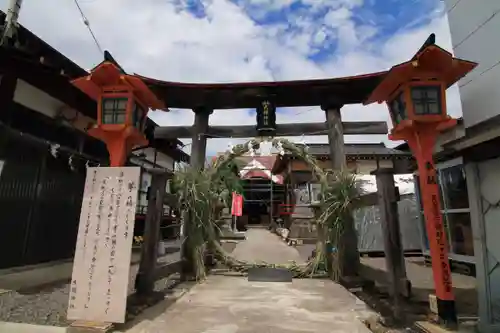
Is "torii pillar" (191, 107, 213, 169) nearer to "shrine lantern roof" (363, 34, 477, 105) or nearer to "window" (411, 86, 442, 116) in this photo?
"shrine lantern roof" (363, 34, 477, 105)

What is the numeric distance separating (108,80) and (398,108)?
148 inches

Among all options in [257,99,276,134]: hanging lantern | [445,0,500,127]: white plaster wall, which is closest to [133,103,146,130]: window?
[257,99,276,134]: hanging lantern

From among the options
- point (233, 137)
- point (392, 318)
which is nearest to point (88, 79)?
point (233, 137)

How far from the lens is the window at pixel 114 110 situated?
375 centimetres

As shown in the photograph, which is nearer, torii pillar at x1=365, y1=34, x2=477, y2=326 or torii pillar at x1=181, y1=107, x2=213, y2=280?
torii pillar at x1=365, y1=34, x2=477, y2=326

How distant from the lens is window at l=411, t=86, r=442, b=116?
3.34 metres

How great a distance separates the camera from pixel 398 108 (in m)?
3.61

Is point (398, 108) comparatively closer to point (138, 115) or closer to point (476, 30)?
point (476, 30)

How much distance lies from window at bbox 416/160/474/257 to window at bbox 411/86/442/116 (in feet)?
10.6

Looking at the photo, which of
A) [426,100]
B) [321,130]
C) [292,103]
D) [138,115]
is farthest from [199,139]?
[426,100]

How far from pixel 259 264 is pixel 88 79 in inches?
200

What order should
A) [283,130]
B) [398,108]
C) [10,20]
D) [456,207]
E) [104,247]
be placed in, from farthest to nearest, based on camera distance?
[283,130] < [456,207] < [10,20] < [398,108] < [104,247]

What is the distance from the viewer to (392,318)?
3.32m

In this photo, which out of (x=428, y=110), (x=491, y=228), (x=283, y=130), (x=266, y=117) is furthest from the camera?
(x=283, y=130)
